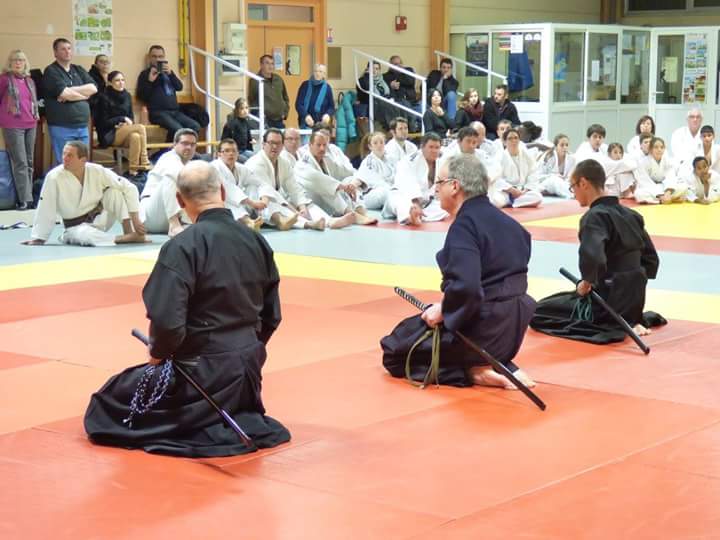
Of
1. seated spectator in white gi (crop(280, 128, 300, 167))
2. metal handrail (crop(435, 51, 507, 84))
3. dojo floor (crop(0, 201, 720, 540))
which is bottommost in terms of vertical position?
dojo floor (crop(0, 201, 720, 540))

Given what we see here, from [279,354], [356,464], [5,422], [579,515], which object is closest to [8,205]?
[279,354]

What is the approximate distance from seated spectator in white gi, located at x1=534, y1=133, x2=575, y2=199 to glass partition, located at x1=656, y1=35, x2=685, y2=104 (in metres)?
7.63

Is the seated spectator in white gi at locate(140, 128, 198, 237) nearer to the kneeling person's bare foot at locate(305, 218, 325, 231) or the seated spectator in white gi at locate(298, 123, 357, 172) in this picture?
the kneeling person's bare foot at locate(305, 218, 325, 231)

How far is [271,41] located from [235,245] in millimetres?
15502

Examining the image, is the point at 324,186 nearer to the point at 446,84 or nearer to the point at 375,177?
the point at 375,177

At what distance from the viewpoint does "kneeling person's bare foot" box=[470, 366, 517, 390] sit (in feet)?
22.0

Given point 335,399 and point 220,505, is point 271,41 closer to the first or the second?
point 335,399

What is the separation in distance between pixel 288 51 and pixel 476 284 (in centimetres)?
1513

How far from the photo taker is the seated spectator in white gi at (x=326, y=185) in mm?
14867

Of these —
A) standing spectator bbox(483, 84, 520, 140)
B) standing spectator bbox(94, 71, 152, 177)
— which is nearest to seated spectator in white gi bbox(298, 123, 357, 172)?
standing spectator bbox(94, 71, 152, 177)

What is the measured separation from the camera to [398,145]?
17078 millimetres

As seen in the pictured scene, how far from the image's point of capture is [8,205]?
51.1ft

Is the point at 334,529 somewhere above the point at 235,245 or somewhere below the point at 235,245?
below

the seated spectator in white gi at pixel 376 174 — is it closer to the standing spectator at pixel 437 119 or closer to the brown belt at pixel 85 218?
the standing spectator at pixel 437 119
